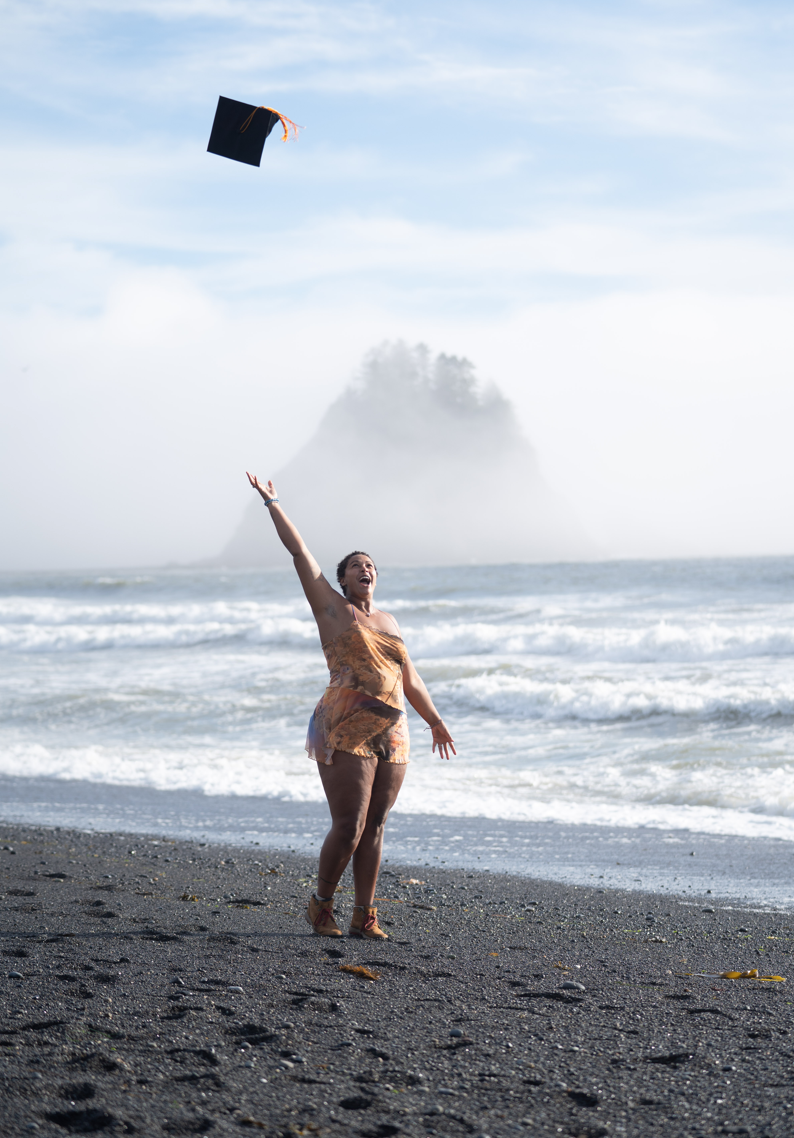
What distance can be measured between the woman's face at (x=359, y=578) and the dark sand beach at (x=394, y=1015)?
5.45 feet

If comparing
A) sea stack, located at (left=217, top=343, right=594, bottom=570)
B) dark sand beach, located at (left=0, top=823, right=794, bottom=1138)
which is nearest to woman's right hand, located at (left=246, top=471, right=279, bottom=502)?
dark sand beach, located at (left=0, top=823, right=794, bottom=1138)

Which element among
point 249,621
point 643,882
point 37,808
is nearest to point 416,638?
point 249,621

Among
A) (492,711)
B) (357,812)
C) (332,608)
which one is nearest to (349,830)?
(357,812)

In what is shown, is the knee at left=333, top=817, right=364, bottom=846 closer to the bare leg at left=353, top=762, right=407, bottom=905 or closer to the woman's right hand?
the bare leg at left=353, top=762, right=407, bottom=905

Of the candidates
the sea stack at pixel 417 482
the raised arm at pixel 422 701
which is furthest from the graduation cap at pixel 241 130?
the sea stack at pixel 417 482

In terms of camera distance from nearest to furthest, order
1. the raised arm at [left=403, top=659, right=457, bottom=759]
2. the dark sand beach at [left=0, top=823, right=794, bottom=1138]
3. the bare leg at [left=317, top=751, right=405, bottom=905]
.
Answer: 1. the dark sand beach at [left=0, top=823, right=794, bottom=1138]
2. the bare leg at [left=317, top=751, right=405, bottom=905]
3. the raised arm at [left=403, top=659, right=457, bottom=759]

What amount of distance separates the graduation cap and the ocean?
5.39 meters

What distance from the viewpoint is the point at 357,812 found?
4.63m

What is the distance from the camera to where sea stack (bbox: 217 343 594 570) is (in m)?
99.0

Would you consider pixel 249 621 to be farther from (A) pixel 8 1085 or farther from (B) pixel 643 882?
(A) pixel 8 1085

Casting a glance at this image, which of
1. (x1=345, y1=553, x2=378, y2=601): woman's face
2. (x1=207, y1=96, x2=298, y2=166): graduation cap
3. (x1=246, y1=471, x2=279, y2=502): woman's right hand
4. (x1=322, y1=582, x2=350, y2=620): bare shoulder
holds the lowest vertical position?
(x1=322, y1=582, x2=350, y2=620): bare shoulder

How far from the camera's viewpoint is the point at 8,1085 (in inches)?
111

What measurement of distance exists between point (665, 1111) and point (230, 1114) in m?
1.24

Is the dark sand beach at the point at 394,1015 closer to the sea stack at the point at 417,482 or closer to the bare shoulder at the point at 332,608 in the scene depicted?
the bare shoulder at the point at 332,608
